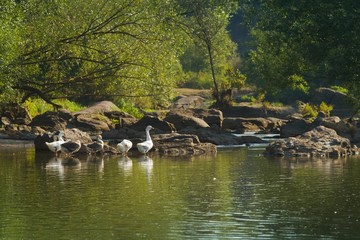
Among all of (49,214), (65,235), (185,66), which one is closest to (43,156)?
(49,214)

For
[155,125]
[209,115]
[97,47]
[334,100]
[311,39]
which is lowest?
[155,125]

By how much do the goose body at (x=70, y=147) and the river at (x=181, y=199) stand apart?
3.80 m

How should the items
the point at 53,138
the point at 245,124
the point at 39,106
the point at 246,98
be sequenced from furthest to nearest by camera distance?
the point at 246,98, the point at 39,106, the point at 245,124, the point at 53,138

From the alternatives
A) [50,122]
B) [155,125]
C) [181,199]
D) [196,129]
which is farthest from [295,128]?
[181,199]

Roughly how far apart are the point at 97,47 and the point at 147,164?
9.77 meters

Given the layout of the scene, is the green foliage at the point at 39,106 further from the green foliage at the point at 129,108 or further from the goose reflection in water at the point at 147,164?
the goose reflection in water at the point at 147,164

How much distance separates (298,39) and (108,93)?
12.4 meters

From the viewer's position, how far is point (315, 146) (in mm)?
40656

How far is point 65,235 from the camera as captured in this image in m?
20.4

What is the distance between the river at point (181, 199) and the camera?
2091 cm

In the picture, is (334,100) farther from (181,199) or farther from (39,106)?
(181,199)

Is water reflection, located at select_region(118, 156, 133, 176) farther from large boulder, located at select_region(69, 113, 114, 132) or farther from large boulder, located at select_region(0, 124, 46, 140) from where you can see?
large boulder, located at select_region(69, 113, 114, 132)

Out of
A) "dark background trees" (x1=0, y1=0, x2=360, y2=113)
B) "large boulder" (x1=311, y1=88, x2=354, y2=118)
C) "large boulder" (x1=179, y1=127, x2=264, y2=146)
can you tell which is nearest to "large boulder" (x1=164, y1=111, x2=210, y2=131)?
"large boulder" (x1=179, y1=127, x2=264, y2=146)

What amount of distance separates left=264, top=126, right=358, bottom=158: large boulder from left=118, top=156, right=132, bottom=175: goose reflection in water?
610 centimetres
